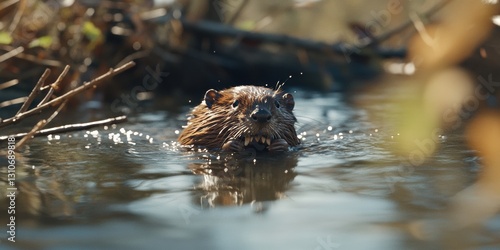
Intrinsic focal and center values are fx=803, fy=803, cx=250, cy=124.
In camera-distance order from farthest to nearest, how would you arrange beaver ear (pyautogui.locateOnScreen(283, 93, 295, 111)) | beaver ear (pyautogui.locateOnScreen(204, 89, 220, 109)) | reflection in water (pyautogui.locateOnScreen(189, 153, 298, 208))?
beaver ear (pyautogui.locateOnScreen(204, 89, 220, 109)), beaver ear (pyautogui.locateOnScreen(283, 93, 295, 111)), reflection in water (pyautogui.locateOnScreen(189, 153, 298, 208))

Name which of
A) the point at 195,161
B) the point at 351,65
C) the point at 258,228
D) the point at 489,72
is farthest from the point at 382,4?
the point at 258,228

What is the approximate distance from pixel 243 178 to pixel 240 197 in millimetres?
589

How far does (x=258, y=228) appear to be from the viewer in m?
3.43

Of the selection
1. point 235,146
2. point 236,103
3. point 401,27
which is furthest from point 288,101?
point 401,27

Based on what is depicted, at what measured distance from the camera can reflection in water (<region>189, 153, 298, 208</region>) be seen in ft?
13.3

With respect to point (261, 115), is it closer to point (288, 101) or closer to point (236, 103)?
point (236, 103)

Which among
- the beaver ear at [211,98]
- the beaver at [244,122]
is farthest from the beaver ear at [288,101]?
the beaver ear at [211,98]

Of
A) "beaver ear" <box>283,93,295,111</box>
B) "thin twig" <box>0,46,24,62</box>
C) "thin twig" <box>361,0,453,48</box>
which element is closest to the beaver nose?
"beaver ear" <box>283,93,295,111</box>

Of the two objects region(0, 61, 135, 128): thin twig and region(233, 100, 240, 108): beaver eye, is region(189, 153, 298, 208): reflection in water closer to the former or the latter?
region(233, 100, 240, 108): beaver eye

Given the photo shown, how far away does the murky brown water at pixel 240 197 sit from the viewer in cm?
328

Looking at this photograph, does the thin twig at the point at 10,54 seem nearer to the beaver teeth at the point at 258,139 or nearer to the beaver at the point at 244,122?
the beaver at the point at 244,122

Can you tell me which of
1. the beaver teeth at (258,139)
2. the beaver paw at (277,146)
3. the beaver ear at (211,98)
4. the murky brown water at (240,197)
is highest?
the beaver ear at (211,98)

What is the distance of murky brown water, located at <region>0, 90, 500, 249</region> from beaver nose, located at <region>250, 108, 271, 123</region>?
261 mm

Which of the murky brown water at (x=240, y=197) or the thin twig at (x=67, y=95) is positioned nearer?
the murky brown water at (x=240, y=197)
